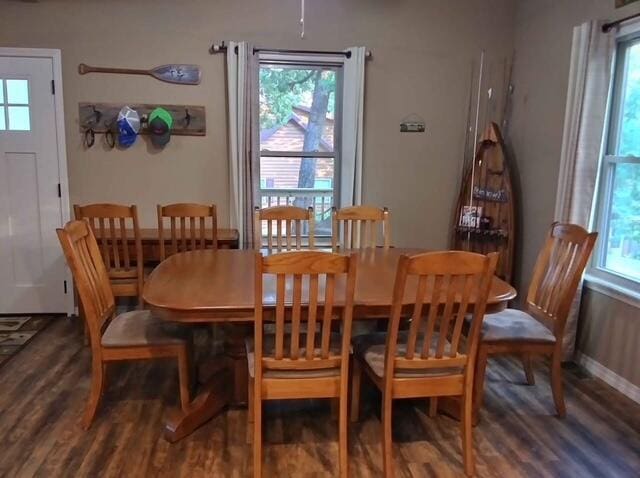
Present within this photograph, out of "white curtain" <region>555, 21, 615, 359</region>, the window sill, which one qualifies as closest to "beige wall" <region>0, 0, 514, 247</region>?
"white curtain" <region>555, 21, 615, 359</region>

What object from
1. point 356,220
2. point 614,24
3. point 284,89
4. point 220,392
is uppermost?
point 614,24

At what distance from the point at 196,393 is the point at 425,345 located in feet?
4.51

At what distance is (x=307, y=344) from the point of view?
2.03 metres

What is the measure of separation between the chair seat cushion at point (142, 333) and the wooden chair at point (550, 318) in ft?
4.84

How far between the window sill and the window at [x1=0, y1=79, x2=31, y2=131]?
4.06 meters

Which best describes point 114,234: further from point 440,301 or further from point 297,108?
point 440,301

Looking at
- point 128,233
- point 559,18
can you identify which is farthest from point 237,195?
point 559,18

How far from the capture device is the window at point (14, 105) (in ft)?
12.6

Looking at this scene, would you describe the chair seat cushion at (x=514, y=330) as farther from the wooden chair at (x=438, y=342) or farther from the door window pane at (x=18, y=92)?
the door window pane at (x=18, y=92)

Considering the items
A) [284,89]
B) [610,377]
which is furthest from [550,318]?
[284,89]

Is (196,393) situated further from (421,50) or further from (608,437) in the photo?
(421,50)

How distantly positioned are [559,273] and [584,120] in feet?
3.38

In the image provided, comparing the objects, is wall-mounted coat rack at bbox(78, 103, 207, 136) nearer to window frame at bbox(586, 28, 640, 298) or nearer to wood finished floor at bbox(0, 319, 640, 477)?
wood finished floor at bbox(0, 319, 640, 477)

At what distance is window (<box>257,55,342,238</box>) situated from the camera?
4.14 metres
